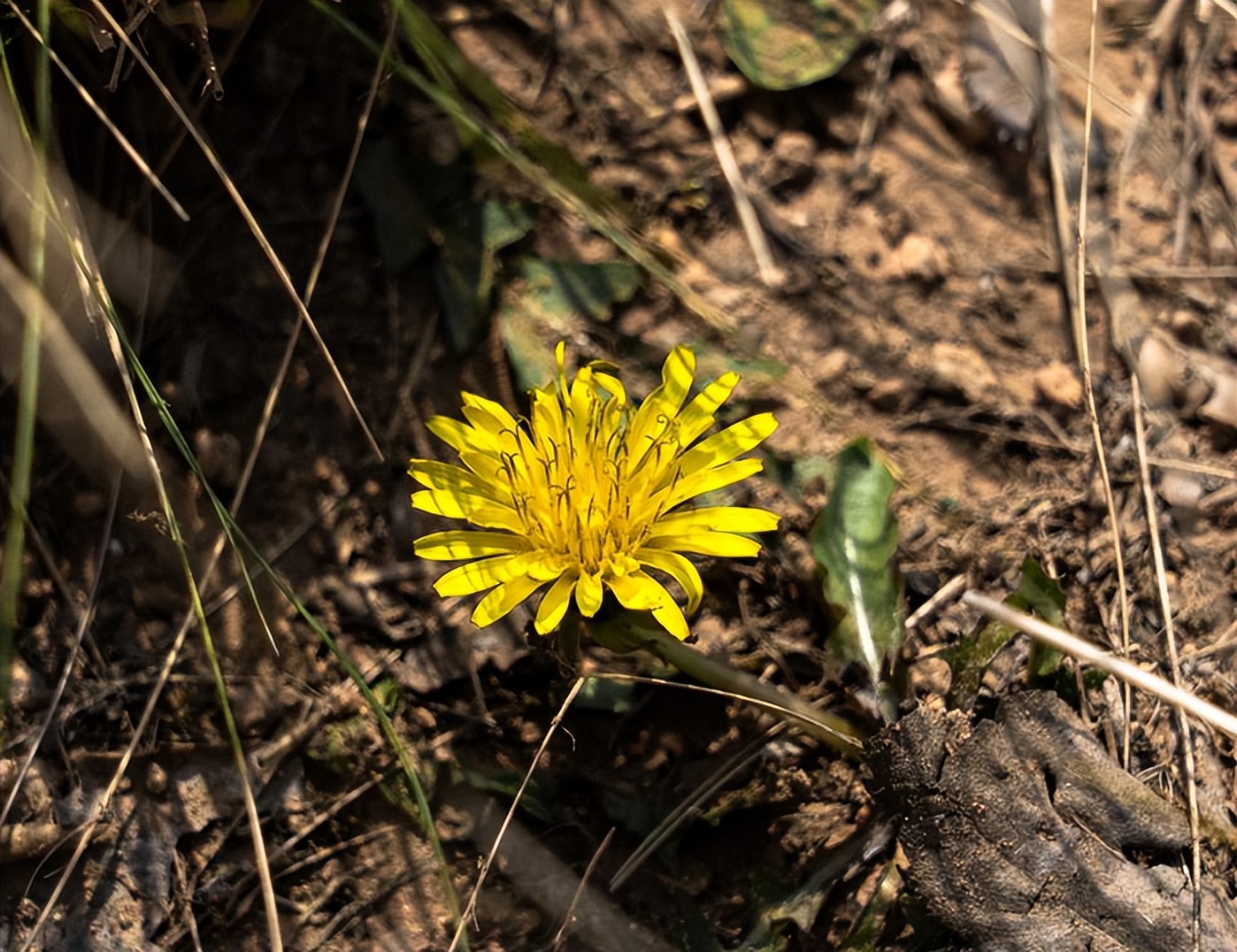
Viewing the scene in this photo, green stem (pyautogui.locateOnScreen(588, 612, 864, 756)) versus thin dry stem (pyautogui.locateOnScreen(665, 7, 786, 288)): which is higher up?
thin dry stem (pyautogui.locateOnScreen(665, 7, 786, 288))

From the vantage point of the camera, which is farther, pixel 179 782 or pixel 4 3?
pixel 179 782

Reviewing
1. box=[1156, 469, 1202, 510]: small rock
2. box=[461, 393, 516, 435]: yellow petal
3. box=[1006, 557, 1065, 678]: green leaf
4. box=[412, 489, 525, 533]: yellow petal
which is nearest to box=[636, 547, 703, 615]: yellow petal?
box=[412, 489, 525, 533]: yellow petal

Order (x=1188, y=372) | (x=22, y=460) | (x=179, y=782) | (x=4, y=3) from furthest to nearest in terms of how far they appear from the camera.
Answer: (x=1188, y=372)
(x=179, y=782)
(x=4, y=3)
(x=22, y=460)

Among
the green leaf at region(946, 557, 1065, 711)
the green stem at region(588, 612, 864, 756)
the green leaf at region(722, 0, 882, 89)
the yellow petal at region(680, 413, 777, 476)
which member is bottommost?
Answer: the green stem at region(588, 612, 864, 756)

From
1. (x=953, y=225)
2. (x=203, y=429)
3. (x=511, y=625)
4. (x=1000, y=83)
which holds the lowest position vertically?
(x=511, y=625)

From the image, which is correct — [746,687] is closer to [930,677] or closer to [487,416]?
[930,677]

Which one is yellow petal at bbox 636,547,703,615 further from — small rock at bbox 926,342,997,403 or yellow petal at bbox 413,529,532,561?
small rock at bbox 926,342,997,403

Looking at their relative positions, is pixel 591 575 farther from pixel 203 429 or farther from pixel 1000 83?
pixel 1000 83

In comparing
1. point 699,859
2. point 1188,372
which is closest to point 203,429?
point 699,859

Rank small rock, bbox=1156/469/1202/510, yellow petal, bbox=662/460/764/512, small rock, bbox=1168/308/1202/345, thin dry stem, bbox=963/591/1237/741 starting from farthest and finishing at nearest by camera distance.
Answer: small rock, bbox=1168/308/1202/345 < small rock, bbox=1156/469/1202/510 < yellow petal, bbox=662/460/764/512 < thin dry stem, bbox=963/591/1237/741
